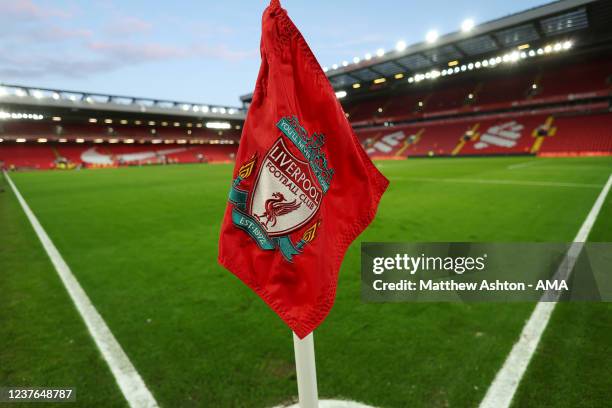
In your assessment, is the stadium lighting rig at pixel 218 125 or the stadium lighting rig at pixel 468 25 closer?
the stadium lighting rig at pixel 468 25

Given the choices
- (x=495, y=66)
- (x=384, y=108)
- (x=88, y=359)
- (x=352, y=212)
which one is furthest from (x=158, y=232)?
(x=384, y=108)

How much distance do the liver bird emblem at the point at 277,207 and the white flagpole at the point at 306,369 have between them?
1.53 ft

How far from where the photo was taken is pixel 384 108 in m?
46.4

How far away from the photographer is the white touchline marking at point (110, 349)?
1.84 m

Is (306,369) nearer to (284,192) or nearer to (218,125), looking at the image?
(284,192)

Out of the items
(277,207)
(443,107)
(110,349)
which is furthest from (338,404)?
(443,107)

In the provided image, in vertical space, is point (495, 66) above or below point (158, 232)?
above

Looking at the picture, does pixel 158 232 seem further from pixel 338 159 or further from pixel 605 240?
pixel 605 240

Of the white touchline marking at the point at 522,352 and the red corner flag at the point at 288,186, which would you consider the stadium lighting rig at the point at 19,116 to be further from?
the white touchline marking at the point at 522,352

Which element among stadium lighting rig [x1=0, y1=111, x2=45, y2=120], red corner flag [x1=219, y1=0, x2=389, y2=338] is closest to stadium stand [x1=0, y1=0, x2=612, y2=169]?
stadium lighting rig [x1=0, y1=111, x2=45, y2=120]

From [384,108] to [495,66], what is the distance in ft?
52.8

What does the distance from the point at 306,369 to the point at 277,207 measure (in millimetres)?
641

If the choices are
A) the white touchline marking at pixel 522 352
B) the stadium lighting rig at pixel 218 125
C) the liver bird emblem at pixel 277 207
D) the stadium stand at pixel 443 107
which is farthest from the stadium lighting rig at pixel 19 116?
the white touchline marking at pixel 522 352

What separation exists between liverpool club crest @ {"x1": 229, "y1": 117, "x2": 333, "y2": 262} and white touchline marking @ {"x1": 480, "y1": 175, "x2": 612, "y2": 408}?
1.53 meters
